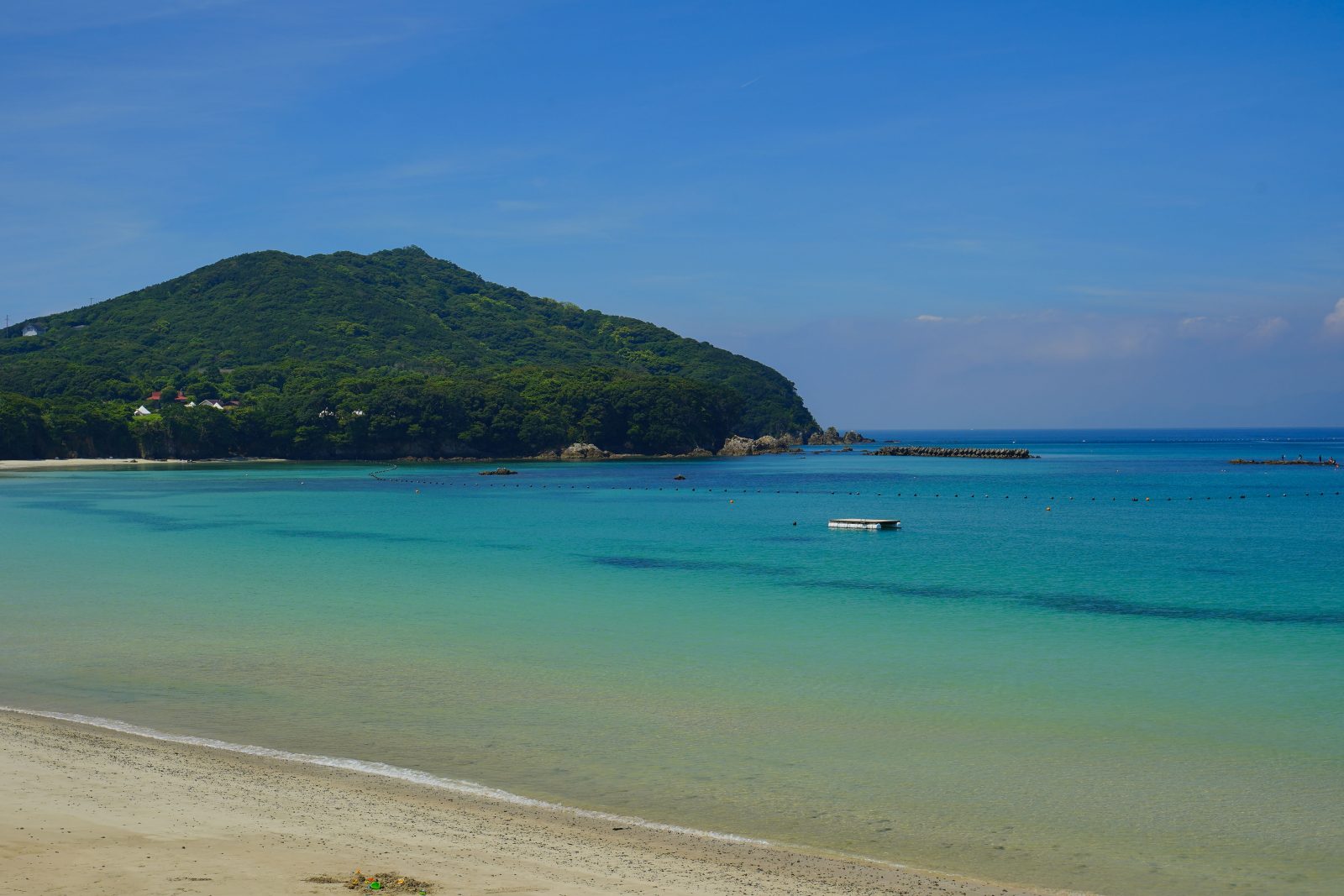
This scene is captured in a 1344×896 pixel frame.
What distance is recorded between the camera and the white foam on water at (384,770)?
955 cm

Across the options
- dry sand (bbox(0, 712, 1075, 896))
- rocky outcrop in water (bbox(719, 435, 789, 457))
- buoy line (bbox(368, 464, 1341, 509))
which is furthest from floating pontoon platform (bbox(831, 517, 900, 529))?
rocky outcrop in water (bbox(719, 435, 789, 457))

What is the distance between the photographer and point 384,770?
1122 centimetres

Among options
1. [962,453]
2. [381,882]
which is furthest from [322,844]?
[962,453]

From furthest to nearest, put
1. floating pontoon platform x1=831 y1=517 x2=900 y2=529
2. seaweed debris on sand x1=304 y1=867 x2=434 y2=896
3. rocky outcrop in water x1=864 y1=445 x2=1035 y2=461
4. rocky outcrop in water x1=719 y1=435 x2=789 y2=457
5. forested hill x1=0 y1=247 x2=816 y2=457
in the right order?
rocky outcrop in water x1=719 y1=435 x2=789 y2=457 < rocky outcrop in water x1=864 y1=445 x2=1035 y2=461 < forested hill x1=0 y1=247 x2=816 y2=457 < floating pontoon platform x1=831 y1=517 x2=900 y2=529 < seaweed debris on sand x1=304 y1=867 x2=434 y2=896

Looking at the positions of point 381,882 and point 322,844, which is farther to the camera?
point 322,844

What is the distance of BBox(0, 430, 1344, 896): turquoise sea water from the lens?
1012 cm

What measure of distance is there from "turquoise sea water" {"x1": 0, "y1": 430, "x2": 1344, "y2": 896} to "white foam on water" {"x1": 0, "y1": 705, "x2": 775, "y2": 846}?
22 centimetres

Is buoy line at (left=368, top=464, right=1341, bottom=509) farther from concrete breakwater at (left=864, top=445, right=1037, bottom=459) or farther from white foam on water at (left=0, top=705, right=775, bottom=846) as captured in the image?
white foam on water at (left=0, top=705, right=775, bottom=846)

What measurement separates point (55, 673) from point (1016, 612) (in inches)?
706

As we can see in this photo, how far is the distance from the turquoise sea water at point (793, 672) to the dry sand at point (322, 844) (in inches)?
31.3

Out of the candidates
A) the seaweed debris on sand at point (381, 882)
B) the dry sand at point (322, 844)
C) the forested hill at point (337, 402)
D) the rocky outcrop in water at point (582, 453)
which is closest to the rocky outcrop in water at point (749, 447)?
the forested hill at point (337, 402)

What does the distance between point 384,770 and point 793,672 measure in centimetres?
740

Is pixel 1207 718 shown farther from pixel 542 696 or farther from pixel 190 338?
pixel 190 338

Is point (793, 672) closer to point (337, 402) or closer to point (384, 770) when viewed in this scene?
point (384, 770)
